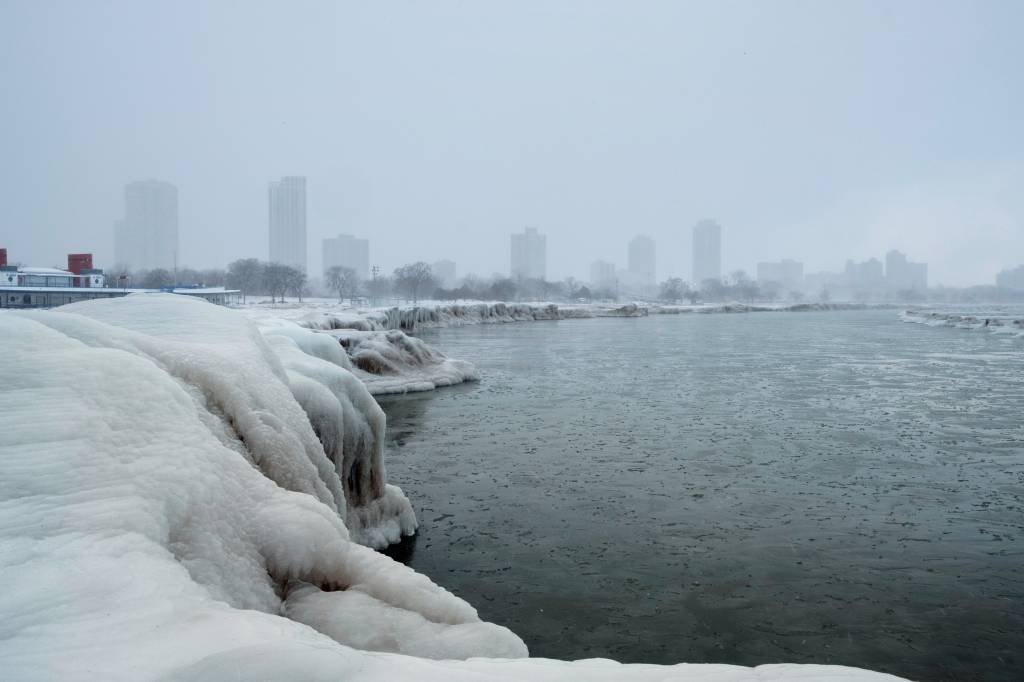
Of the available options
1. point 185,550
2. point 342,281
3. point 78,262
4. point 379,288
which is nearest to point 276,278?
point 342,281

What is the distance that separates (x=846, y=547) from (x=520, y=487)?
226 inches

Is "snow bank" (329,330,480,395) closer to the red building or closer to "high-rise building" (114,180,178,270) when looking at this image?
the red building

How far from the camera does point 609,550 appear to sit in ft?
33.0

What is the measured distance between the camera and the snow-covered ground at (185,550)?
2838 mm

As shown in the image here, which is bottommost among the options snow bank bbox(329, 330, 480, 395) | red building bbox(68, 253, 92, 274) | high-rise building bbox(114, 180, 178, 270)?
snow bank bbox(329, 330, 480, 395)

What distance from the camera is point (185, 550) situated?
13.1 feet

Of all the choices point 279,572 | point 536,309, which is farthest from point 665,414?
point 536,309

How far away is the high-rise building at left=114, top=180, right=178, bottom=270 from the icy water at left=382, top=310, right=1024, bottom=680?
18231 centimetres

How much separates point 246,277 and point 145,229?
278 ft

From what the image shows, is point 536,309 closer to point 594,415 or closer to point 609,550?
point 594,415

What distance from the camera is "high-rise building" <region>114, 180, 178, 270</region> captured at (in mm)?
179125

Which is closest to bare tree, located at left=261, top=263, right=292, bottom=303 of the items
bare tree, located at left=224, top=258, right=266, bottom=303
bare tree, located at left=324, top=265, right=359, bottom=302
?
bare tree, located at left=224, top=258, right=266, bottom=303

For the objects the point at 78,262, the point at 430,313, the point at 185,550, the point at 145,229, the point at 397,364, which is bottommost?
the point at 397,364

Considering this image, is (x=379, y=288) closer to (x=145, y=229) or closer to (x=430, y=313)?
(x=145, y=229)
